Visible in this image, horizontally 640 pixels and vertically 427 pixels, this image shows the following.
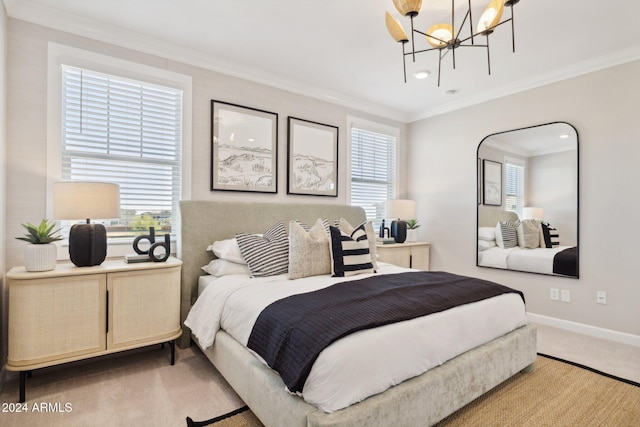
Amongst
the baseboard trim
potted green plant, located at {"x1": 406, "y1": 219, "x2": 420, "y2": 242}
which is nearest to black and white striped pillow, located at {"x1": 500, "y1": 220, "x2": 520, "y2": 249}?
the baseboard trim

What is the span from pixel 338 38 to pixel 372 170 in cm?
212

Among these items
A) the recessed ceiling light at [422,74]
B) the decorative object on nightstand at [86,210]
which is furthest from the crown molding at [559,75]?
the decorative object on nightstand at [86,210]

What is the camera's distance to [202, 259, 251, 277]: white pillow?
2.77m

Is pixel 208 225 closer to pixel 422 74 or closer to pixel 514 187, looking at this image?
pixel 422 74

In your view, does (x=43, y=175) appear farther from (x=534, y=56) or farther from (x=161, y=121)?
(x=534, y=56)

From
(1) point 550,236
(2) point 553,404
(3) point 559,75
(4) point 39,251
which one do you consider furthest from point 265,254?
(3) point 559,75

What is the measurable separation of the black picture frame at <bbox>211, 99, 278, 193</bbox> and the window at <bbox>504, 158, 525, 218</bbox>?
107 inches

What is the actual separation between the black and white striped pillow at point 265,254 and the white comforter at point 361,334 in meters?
0.09

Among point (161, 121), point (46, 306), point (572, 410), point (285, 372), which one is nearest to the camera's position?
point (285, 372)

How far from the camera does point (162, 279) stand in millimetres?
2564

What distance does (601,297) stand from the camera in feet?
10.6

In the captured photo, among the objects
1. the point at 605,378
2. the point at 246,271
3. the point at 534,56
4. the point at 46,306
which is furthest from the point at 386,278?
the point at 534,56

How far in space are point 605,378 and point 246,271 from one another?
276 centimetres

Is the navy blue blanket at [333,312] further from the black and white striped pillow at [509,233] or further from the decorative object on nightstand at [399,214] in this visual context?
the decorative object on nightstand at [399,214]
